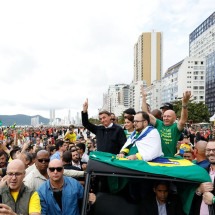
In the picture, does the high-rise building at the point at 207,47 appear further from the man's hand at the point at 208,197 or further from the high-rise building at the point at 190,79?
the man's hand at the point at 208,197

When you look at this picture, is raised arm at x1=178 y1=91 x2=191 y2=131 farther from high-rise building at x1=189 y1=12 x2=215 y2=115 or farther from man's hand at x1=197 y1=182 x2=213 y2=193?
high-rise building at x1=189 y1=12 x2=215 y2=115

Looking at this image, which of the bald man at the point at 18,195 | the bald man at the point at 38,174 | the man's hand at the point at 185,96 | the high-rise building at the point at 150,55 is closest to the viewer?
the bald man at the point at 18,195

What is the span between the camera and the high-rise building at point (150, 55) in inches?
7372

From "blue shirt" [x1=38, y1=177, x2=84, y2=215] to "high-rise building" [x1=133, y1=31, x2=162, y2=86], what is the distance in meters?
188

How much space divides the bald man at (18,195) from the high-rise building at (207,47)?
122m

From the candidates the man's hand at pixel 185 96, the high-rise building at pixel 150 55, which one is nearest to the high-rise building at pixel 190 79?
the high-rise building at pixel 150 55

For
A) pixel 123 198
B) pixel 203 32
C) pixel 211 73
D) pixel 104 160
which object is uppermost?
pixel 203 32

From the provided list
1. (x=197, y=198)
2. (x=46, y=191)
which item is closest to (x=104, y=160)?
(x=46, y=191)

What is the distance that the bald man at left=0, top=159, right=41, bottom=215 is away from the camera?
366cm

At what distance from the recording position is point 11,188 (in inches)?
147

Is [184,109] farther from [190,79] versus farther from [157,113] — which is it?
[190,79]

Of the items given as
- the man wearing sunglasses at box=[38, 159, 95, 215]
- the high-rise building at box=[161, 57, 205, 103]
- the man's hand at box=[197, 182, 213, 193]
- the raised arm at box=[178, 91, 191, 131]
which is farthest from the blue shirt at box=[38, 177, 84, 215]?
the high-rise building at box=[161, 57, 205, 103]

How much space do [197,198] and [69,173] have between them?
7.22ft

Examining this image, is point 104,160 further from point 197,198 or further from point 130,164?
point 197,198
